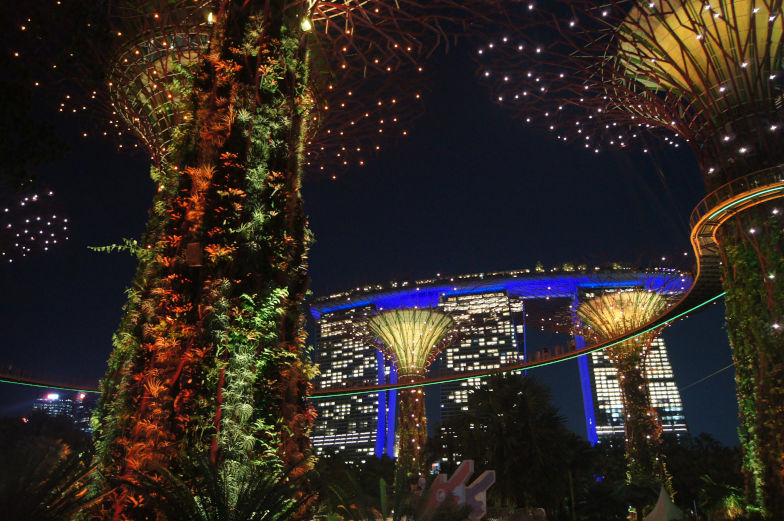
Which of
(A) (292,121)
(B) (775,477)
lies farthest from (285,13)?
(B) (775,477)

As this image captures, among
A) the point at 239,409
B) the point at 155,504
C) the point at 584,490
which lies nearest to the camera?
the point at 155,504

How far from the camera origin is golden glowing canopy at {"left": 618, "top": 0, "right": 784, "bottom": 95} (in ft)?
41.9

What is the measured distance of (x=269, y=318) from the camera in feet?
16.6

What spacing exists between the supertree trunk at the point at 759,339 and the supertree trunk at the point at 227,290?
1073 cm

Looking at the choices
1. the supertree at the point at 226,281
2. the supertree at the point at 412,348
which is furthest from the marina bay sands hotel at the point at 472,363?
the supertree at the point at 226,281

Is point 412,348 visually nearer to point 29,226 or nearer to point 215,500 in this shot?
point 29,226

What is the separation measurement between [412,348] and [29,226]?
18361 millimetres

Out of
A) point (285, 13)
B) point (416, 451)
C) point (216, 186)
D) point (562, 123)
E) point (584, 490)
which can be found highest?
point (562, 123)

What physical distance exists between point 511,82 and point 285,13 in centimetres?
1036

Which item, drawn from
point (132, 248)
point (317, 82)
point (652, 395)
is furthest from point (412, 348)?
point (652, 395)

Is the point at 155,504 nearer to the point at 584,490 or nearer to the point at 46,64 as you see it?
the point at 46,64

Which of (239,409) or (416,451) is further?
(416,451)

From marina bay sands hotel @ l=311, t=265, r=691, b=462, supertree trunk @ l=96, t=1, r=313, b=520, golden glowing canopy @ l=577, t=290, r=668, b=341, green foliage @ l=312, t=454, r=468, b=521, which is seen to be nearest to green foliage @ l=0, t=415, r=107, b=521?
supertree trunk @ l=96, t=1, r=313, b=520

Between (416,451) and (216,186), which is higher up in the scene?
(216,186)
